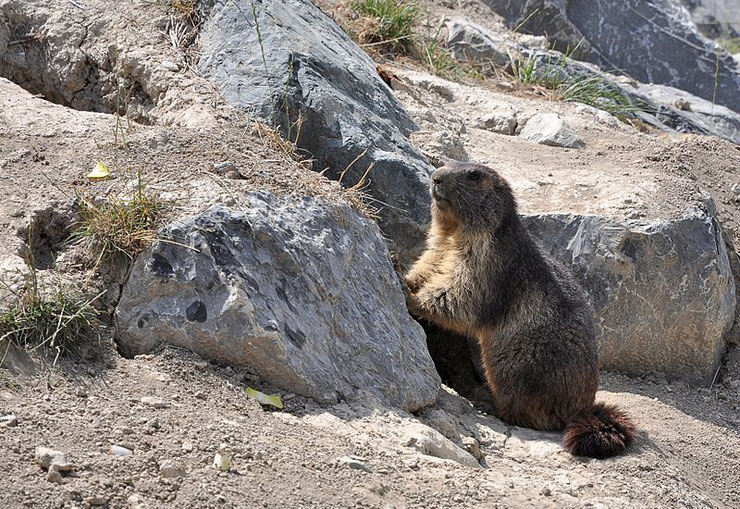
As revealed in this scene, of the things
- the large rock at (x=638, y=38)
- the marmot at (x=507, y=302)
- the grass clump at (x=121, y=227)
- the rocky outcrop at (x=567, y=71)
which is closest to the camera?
the grass clump at (x=121, y=227)

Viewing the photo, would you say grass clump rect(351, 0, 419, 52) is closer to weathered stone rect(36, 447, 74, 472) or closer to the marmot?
the marmot

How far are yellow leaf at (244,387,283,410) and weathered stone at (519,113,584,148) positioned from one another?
518 centimetres

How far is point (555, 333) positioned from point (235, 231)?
2482 mm

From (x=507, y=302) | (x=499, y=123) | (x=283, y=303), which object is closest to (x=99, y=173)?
(x=283, y=303)

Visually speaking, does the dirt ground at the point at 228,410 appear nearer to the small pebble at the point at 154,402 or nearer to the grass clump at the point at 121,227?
the small pebble at the point at 154,402

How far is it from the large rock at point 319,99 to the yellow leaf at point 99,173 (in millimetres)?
1400

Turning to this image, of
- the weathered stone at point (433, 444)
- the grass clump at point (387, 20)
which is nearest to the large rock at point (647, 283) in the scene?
the weathered stone at point (433, 444)

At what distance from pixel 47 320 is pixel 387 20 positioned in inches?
263

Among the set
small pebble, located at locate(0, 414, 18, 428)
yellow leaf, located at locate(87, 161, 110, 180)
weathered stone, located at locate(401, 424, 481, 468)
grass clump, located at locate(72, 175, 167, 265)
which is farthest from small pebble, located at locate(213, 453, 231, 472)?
yellow leaf, located at locate(87, 161, 110, 180)

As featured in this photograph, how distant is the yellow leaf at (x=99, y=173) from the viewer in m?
5.55

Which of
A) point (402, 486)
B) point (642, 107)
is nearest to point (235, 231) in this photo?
point (402, 486)

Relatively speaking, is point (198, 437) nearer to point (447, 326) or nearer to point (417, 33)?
point (447, 326)

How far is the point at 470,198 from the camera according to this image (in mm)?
6773

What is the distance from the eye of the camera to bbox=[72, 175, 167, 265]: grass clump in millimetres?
5086
